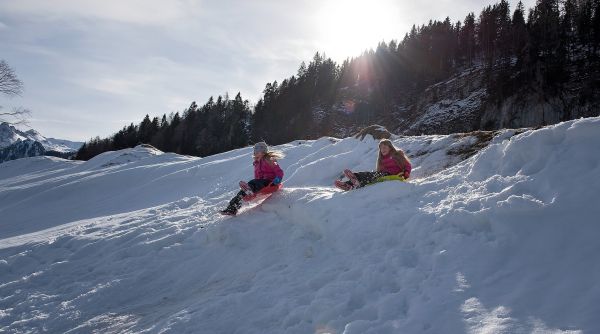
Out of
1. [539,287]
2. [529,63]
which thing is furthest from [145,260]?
[529,63]

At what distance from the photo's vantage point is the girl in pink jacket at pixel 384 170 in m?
8.25

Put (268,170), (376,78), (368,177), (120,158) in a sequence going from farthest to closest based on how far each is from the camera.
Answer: (376,78) → (120,158) → (268,170) → (368,177)

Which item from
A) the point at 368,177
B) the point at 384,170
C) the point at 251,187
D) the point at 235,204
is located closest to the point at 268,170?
the point at 251,187

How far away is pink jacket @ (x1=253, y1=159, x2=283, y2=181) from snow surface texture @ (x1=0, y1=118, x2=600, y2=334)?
0.60 metres

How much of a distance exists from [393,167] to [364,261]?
3877 mm

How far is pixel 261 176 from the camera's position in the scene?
9.20 meters

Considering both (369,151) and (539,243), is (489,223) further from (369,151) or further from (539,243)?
(369,151)

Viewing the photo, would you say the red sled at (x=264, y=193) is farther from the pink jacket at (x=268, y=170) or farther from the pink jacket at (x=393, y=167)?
the pink jacket at (x=393, y=167)

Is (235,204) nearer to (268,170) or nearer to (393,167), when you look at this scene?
(268,170)

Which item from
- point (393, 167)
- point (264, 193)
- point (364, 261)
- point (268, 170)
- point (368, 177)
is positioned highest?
point (268, 170)

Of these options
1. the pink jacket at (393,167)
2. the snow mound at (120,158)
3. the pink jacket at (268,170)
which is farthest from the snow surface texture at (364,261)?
the snow mound at (120,158)

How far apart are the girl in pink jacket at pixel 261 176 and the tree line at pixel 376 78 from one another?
4562 cm

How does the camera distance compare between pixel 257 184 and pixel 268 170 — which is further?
pixel 268 170

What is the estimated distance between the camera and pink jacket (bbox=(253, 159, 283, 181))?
9.03 meters
